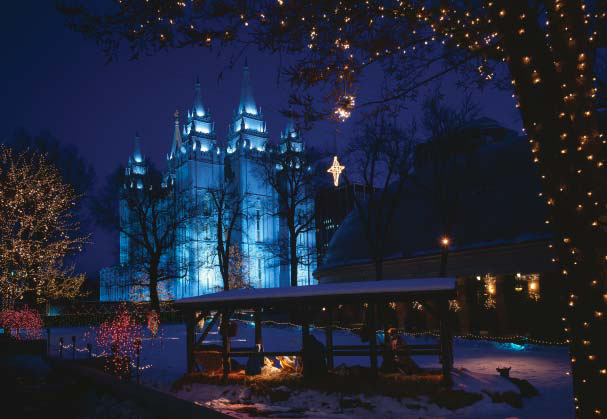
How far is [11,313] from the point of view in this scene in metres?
25.1

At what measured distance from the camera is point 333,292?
13938mm

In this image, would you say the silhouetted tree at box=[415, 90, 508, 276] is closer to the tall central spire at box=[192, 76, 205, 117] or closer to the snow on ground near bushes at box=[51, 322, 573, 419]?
the snow on ground near bushes at box=[51, 322, 573, 419]

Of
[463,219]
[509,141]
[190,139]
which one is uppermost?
[190,139]

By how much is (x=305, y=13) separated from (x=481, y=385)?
9889mm

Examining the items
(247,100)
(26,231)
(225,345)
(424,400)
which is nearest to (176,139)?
(247,100)

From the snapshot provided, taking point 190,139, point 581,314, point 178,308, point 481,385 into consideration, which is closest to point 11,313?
point 178,308

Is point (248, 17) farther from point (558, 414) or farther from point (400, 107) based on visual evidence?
point (558, 414)

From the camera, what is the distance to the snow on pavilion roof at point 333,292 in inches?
515

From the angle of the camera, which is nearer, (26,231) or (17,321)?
(17,321)

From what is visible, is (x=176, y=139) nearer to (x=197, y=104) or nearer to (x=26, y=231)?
(x=197, y=104)

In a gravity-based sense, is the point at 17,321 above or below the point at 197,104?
below

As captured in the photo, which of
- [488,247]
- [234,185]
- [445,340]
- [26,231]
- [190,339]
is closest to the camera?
[445,340]

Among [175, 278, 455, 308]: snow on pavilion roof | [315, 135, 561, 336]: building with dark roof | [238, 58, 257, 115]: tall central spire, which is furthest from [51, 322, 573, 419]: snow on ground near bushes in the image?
[238, 58, 257, 115]: tall central spire

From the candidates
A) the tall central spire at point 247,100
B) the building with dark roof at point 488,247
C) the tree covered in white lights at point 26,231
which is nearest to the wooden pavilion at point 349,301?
the building with dark roof at point 488,247
